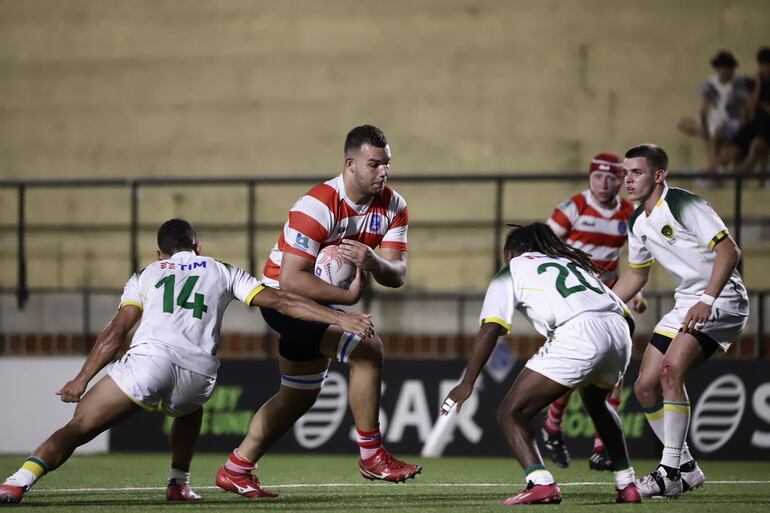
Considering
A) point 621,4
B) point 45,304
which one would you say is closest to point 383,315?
point 45,304

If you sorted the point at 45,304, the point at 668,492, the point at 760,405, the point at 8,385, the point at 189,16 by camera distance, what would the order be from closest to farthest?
the point at 668,492 < the point at 760,405 < the point at 8,385 < the point at 45,304 < the point at 189,16

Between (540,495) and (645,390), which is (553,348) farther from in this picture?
(645,390)

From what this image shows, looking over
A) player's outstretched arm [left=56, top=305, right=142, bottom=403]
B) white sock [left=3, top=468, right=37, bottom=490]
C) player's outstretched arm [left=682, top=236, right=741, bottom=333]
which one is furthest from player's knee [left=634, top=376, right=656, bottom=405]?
white sock [left=3, top=468, right=37, bottom=490]

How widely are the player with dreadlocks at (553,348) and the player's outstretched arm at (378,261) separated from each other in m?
0.64

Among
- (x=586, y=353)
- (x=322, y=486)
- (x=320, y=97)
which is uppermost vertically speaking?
(x=320, y=97)

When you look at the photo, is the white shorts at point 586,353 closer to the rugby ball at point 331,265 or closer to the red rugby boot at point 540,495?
the red rugby boot at point 540,495

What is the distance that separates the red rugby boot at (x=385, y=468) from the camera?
24.5 ft

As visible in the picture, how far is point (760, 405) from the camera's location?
11242mm

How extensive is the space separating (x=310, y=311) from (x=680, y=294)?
92.1 inches

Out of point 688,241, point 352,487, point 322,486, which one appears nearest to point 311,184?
point 322,486

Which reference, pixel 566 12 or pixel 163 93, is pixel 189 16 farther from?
pixel 566 12

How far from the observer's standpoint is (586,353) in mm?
7055

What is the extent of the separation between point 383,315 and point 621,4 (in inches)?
159

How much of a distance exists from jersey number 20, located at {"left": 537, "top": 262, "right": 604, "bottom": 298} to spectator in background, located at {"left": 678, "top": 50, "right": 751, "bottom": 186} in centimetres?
663
